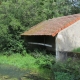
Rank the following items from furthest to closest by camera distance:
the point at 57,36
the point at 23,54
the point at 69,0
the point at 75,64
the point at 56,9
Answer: the point at 69,0, the point at 56,9, the point at 23,54, the point at 57,36, the point at 75,64

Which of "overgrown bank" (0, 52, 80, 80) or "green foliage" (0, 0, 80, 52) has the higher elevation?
"green foliage" (0, 0, 80, 52)

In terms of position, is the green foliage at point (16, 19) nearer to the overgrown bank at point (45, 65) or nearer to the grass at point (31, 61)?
the grass at point (31, 61)

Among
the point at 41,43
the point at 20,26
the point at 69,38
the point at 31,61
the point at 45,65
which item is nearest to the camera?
the point at 45,65

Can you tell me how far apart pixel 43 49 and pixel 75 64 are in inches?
301

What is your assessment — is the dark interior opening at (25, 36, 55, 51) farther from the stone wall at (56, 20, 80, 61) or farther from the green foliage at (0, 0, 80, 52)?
the stone wall at (56, 20, 80, 61)

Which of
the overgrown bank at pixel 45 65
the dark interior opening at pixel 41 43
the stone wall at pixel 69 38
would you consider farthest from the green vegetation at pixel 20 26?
the stone wall at pixel 69 38

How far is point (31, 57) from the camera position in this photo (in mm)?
16516

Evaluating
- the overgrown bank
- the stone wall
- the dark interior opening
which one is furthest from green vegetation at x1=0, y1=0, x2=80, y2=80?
the stone wall

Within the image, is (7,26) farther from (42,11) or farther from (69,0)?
(69,0)

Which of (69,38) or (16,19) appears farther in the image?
(16,19)

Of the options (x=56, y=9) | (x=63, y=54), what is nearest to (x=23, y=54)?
(x=63, y=54)

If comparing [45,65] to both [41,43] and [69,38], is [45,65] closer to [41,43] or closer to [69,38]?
[69,38]

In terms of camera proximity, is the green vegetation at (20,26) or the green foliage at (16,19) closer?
the green vegetation at (20,26)

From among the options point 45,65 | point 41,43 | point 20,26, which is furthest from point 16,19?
point 45,65
